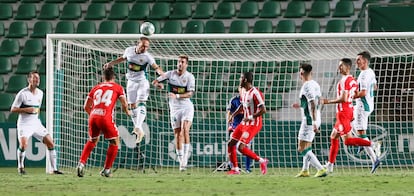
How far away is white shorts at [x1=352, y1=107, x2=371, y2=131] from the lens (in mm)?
15836

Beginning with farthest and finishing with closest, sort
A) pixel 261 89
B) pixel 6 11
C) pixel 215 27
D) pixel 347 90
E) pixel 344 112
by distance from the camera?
pixel 6 11 < pixel 215 27 < pixel 261 89 < pixel 344 112 < pixel 347 90

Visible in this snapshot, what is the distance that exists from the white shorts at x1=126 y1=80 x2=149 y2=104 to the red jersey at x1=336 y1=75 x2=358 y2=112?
3167 millimetres

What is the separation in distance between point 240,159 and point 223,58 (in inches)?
77.4

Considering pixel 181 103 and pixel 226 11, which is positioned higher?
pixel 226 11

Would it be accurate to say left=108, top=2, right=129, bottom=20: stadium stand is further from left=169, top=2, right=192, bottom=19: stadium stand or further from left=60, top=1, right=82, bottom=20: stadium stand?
left=169, top=2, right=192, bottom=19: stadium stand

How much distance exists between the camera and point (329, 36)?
1644cm

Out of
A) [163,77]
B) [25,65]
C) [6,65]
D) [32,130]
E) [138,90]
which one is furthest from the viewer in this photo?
Answer: [6,65]

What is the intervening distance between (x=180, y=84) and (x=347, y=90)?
3.07 metres

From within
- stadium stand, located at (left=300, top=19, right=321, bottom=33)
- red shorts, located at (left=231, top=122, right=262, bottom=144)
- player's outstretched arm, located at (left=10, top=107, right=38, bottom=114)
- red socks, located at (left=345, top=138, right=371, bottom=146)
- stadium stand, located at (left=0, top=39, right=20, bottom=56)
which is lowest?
red socks, located at (left=345, top=138, right=371, bottom=146)

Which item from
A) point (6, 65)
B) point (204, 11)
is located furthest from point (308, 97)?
point (6, 65)

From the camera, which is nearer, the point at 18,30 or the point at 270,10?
the point at 270,10

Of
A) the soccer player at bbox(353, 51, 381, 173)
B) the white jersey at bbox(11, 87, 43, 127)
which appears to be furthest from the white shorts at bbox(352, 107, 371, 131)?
the white jersey at bbox(11, 87, 43, 127)

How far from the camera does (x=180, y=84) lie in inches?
662

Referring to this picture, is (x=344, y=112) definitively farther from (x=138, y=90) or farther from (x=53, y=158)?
(x=53, y=158)
